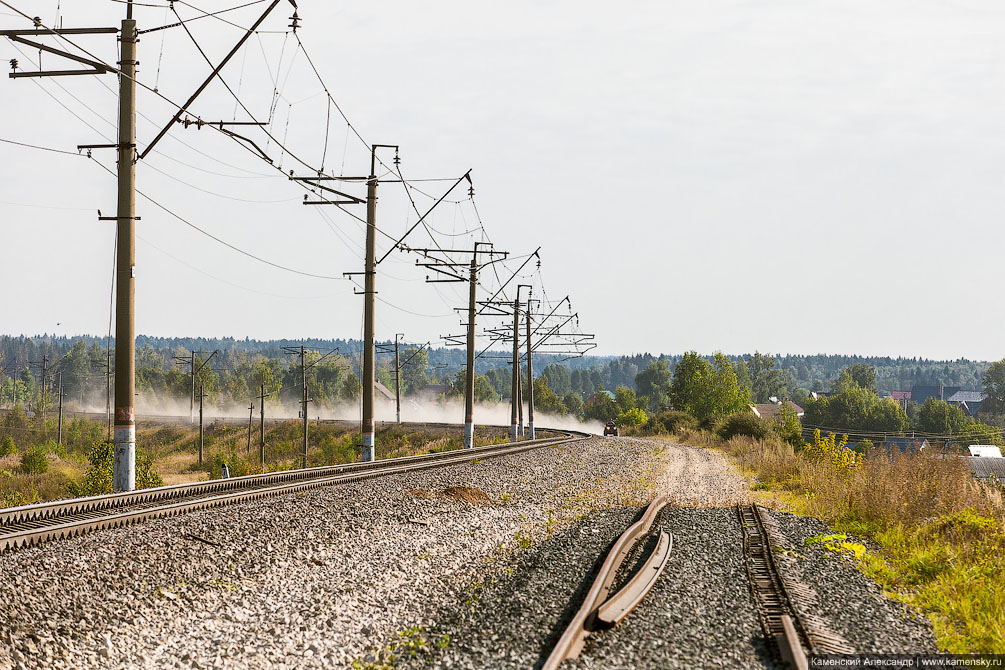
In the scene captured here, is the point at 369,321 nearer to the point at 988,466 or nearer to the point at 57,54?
the point at 57,54

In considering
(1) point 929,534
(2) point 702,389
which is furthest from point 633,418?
(1) point 929,534

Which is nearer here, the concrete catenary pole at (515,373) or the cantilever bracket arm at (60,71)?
the cantilever bracket arm at (60,71)

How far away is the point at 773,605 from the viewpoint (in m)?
9.96

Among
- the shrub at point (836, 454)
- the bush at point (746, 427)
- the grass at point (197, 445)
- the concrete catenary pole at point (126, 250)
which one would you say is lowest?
the grass at point (197, 445)

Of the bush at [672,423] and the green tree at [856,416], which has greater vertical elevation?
the bush at [672,423]

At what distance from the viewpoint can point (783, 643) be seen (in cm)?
832

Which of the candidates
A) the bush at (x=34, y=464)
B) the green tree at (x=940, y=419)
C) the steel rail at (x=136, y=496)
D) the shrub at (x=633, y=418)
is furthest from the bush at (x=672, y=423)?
the green tree at (x=940, y=419)

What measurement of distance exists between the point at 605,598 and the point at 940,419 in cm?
15227

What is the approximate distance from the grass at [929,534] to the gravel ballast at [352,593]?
0.73 meters

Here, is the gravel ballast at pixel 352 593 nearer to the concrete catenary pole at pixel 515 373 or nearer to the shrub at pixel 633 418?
the concrete catenary pole at pixel 515 373

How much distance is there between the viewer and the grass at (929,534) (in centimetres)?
966

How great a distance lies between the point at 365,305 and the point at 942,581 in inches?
957

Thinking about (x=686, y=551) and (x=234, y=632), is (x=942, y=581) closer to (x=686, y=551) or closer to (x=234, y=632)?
(x=686, y=551)

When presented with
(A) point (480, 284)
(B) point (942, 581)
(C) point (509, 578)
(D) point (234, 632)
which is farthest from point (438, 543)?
(A) point (480, 284)
